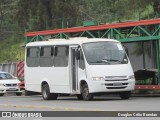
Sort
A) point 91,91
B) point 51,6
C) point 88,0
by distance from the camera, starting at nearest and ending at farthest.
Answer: point 91,91
point 51,6
point 88,0

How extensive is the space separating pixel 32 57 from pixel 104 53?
5489 mm

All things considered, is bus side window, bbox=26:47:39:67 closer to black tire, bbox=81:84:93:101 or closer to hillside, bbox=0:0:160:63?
black tire, bbox=81:84:93:101

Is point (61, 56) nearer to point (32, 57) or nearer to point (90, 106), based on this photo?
point (32, 57)

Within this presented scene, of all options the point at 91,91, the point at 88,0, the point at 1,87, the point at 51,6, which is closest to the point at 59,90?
the point at 91,91

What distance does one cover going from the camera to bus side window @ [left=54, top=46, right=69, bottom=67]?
27.4 m

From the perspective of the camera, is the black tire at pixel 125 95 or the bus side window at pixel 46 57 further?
the bus side window at pixel 46 57

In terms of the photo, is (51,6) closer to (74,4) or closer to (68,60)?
(74,4)

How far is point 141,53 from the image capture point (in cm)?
2962

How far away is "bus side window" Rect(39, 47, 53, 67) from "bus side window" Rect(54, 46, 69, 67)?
18.5 inches

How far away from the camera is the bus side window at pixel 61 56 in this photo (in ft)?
90.1

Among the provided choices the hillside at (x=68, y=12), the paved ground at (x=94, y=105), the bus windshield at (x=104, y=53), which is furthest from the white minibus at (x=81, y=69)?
the hillside at (x=68, y=12)

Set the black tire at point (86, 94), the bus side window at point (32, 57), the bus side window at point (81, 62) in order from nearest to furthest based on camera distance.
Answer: the black tire at point (86, 94) → the bus side window at point (81, 62) → the bus side window at point (32, 57)

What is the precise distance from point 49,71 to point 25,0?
20.4 m

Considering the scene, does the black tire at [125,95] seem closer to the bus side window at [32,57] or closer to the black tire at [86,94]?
the black tire at [86,94]
